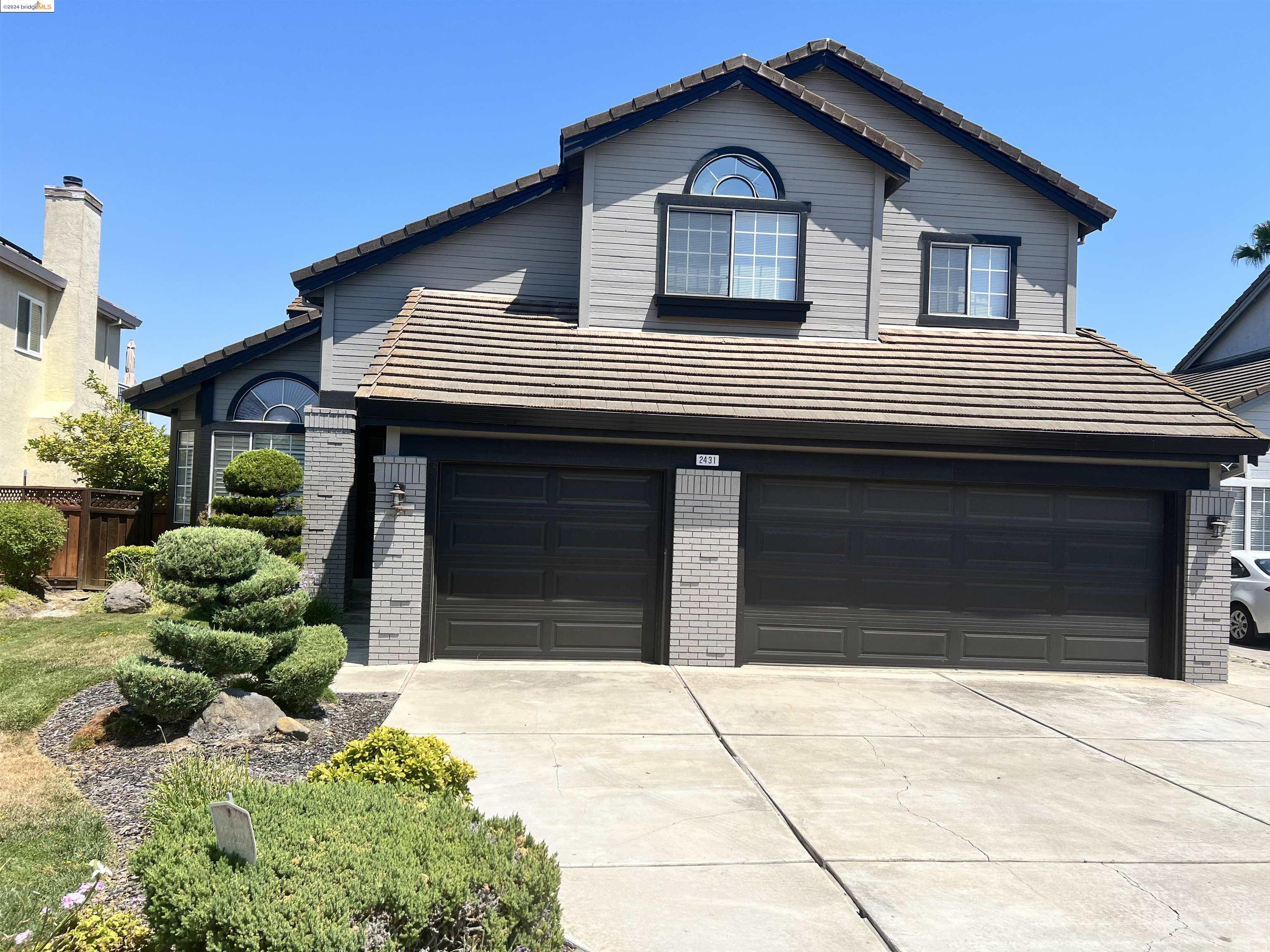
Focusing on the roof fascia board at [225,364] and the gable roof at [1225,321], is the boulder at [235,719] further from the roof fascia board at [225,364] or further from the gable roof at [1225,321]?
the gable roof at [1225,321]

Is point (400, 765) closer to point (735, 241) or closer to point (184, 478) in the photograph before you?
point (735, 241)

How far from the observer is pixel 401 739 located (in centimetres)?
518

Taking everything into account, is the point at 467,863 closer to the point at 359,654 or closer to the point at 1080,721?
the point at 1080,721

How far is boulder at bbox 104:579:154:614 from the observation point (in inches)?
504

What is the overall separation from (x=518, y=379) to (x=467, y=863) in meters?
7.77

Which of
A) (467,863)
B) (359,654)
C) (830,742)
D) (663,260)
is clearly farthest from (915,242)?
(467,863)

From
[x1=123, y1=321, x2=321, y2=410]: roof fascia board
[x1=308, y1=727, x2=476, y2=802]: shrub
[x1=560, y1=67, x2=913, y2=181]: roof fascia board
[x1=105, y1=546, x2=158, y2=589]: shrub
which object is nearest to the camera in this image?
[x1=308, y1=727, x2=476, y2=802]: shrub

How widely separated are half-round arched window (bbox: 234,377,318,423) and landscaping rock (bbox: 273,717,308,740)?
30.4 ft

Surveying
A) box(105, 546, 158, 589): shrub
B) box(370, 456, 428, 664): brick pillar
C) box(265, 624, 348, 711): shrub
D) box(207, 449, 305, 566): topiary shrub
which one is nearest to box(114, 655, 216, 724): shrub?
box(265, 624, 348, 711): shrub

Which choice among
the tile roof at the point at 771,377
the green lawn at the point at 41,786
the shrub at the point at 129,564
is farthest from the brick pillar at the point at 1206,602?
the shrub at the point at 129,564

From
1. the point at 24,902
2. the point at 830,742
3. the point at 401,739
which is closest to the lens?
the point at 24,902

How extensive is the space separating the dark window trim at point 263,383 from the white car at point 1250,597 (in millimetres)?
15868

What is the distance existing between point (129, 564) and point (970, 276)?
47.0 ft

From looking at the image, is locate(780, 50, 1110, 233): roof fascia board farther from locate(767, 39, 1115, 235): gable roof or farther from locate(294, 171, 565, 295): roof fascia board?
locate(294, 171, 565, 295): roof fascia board
